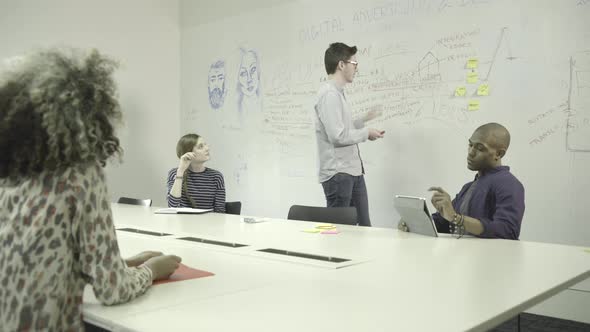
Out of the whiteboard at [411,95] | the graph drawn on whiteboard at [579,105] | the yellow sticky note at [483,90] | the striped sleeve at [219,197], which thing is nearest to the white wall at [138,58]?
the whiteboard at [411,95]

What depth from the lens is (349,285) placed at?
142 centimetres

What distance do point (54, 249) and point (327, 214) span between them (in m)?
2.00

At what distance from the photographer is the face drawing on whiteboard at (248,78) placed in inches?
205

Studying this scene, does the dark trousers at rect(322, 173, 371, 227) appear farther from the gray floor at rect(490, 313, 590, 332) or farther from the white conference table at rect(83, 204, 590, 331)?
the white conference table at rect(83, 204, 590, 331)

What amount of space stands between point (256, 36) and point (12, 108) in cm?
429

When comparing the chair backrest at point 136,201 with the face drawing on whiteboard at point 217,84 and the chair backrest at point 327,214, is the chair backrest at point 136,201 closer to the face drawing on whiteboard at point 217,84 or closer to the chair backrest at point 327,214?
the chair backrest at point 327,214

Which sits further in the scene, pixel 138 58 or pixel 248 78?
pixel 138 58

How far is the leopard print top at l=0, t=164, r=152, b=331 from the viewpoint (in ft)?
3.54

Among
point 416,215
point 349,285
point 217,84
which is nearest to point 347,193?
point 416,215

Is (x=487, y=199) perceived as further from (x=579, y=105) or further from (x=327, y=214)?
(x=579, y=105)

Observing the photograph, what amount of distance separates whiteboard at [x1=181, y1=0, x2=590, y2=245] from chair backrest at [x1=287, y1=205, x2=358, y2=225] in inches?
47.4

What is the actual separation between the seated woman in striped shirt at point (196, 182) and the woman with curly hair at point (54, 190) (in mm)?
2461

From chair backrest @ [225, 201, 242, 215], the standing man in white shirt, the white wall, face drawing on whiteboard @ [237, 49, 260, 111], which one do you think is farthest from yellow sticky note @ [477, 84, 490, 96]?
the white wall

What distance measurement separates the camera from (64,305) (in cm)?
113
